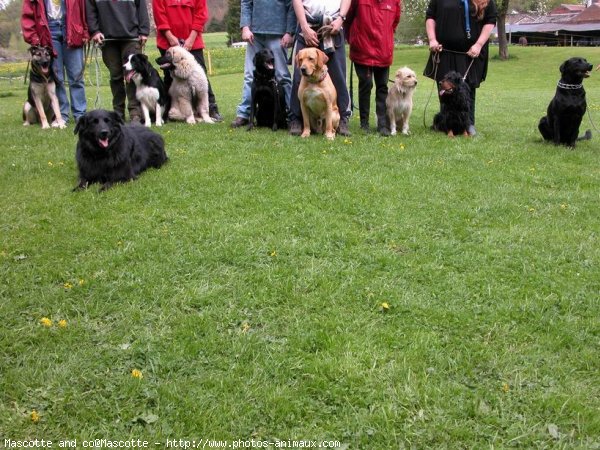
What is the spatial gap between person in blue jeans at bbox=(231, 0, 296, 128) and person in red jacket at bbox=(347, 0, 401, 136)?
2.82 ft

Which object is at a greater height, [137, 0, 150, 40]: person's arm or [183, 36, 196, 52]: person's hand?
[137, 0, 150, 40]: person's arm

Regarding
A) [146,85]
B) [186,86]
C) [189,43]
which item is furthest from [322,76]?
[146,85]

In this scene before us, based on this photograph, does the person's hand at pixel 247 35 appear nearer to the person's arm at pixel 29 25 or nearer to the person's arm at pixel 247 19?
the person's arm at pixel 247 19

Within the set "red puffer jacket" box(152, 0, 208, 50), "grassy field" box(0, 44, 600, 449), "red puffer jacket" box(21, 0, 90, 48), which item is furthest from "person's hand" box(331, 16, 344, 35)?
"red puffer jacket" box(21, 0, 90, 48)

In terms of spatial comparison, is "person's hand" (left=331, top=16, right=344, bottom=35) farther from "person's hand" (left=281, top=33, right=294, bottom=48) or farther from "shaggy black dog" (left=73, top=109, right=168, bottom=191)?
"shaggy black dog" (left=73, top=109, right=168, bottom=191)

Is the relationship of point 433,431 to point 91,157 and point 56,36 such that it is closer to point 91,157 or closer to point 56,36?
point 91,157

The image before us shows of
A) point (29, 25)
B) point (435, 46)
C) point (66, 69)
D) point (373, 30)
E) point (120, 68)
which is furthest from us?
point (66, 69)

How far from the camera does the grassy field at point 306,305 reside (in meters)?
2.03

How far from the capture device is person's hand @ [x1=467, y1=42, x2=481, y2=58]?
655 cm

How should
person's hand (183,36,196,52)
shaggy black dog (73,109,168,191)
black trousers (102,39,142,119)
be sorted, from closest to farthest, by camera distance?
shaggy black dog (73,109,168,191) < black trousers (102,39,142,119) < person's hand (183,36,196,52)

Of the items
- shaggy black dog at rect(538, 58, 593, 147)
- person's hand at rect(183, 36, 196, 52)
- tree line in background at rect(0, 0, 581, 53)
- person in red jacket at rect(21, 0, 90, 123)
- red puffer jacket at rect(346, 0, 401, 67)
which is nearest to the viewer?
shaggy black dog at rect(538, 58, 593, 147)

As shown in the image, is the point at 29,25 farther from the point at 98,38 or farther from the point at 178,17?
the point at 178,17

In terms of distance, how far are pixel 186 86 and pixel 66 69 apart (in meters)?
1.91

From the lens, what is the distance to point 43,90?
738 centimetres
